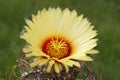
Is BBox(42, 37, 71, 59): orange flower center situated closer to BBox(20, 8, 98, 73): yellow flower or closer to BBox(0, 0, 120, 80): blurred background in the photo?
BBox(20, 8, 98, 73): yellow flower

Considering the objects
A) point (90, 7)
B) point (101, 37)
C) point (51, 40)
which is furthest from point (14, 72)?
point (90, 7)

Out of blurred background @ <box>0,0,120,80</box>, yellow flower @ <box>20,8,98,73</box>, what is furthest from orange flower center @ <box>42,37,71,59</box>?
blurred background @ <box>0,0,120,80</box>

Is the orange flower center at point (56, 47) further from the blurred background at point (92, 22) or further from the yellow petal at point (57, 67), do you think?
the blurred background at point (92, 22)

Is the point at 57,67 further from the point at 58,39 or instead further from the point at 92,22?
the point at 92,22

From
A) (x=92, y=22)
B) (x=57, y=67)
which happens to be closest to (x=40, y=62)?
(x=57, y=67)

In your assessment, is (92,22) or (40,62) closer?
(40,62)

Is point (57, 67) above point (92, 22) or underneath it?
underneath

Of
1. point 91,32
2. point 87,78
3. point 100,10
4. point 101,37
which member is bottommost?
point 87,78

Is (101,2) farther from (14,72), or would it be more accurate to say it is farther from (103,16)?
(14,72)
